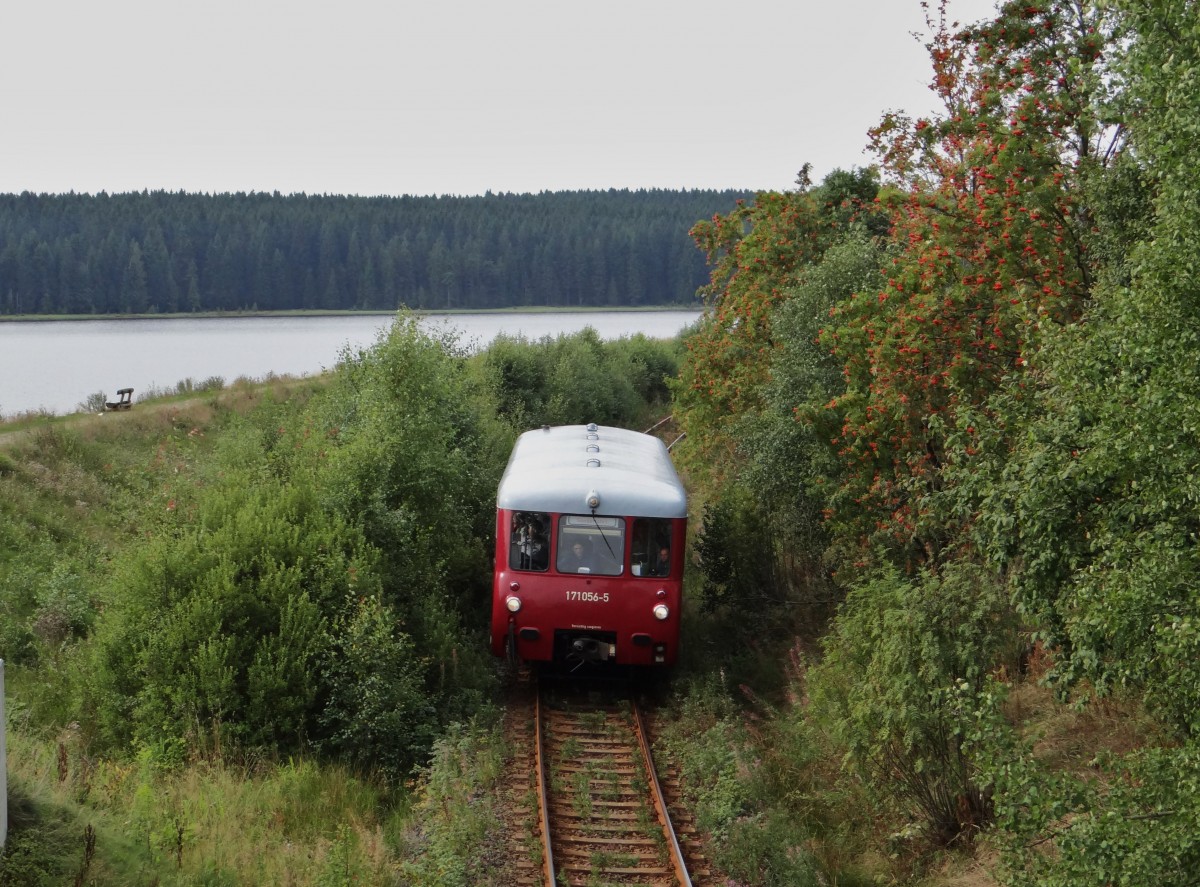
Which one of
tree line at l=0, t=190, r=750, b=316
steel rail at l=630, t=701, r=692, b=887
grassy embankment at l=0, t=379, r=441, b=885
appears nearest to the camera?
grassy embankment at l=0, t=379, r=441, b=885

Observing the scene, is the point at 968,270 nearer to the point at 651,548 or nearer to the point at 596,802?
the point at 651,548

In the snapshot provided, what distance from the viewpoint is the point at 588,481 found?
15.2 m

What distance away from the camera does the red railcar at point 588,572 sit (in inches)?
588

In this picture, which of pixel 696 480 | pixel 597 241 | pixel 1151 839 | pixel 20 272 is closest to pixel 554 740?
pixel 1151 839

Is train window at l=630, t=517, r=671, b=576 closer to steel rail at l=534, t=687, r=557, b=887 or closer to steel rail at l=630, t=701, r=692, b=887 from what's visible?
steel rail at l=630, t=701, r=692, b=887

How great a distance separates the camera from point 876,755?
37.4ft

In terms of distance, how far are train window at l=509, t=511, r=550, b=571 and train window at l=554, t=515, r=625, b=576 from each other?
0.18 meters

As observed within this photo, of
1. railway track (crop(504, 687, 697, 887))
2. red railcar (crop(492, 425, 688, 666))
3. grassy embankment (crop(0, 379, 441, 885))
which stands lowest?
railway track (crop(504, 687, 697, 887))

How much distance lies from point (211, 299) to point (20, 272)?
16908 mm

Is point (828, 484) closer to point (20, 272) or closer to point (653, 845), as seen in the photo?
point (653, 845)

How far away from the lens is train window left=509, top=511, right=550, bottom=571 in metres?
15.0

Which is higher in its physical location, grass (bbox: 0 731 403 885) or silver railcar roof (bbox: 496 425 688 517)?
silver railcar roof (bbox: 496 425 688 517)

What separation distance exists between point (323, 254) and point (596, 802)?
4550 inches

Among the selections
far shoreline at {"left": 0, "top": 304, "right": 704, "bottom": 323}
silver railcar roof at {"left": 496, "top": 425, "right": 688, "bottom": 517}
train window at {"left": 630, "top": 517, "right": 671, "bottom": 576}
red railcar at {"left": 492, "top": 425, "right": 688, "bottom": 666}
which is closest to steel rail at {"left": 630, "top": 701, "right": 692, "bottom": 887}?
red railcar at {"left": 492, "top": 425, "right": 688, "bottom": 666}
